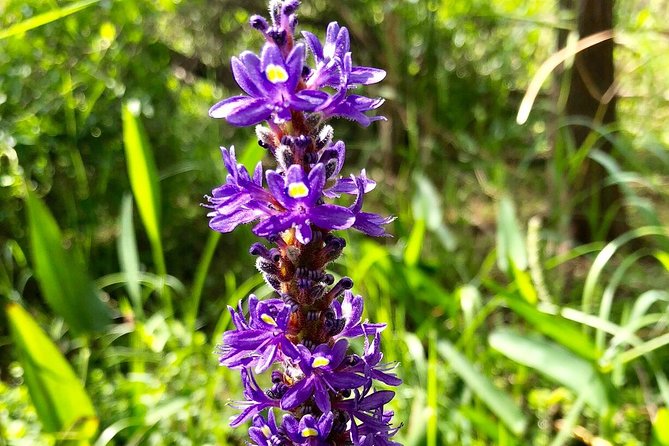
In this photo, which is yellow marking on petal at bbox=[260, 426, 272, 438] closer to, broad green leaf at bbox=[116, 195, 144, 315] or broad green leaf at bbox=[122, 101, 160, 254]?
broad green leaf at bbox=[122, 101, 160, 254]

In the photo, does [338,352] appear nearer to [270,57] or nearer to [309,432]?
[309,432]

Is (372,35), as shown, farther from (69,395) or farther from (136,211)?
(69,395)

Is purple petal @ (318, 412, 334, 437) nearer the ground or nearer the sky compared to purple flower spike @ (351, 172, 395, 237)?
nearer the ground

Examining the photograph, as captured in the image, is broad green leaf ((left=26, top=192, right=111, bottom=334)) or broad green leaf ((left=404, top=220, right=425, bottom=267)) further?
broad green leaf ((left=404, top=220, right=425, bottom=267))

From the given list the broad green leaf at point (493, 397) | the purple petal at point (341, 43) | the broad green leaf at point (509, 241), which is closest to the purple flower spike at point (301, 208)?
the purple petal at point (341, 43)

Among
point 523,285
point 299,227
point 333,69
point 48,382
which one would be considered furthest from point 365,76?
point 48,382

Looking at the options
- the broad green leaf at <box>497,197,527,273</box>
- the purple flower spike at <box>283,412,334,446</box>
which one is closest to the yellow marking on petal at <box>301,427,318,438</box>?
the purple flower spike at <box>283,412,334,446</box>

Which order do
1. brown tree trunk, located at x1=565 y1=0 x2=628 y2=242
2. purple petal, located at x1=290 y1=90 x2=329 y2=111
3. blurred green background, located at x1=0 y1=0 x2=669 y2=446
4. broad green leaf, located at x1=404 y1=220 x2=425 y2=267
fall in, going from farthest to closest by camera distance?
brown tree trunk, located at x1=565 y1=0 x2=628 y2=242, broad green leaf, located at x1=404 y1=220 x2=425 y2=267, blurred green background, located at x1=0 y1=0 x2=669 y2=446, purple petal, located at x1=290 y1=90 x2=329 y2=111

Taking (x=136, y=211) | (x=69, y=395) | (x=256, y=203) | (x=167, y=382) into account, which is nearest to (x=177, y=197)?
(x=136, y=211)
